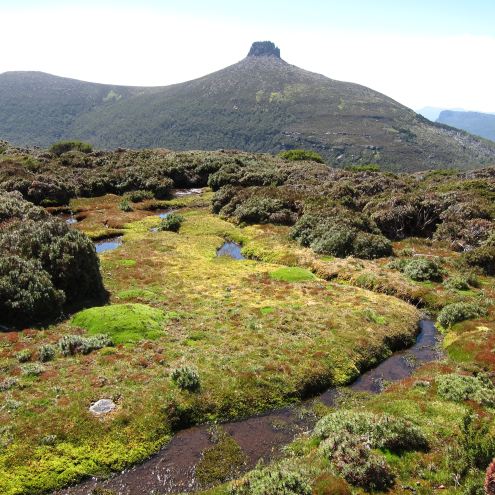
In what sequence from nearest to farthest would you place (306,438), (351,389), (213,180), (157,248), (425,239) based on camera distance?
(306,438)
(351,389)
(157,248)
(425,239)
(213,180)

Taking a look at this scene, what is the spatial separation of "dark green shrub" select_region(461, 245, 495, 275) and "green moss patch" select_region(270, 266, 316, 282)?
47.4 ft

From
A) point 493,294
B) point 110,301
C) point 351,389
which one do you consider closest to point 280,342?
point 351,389

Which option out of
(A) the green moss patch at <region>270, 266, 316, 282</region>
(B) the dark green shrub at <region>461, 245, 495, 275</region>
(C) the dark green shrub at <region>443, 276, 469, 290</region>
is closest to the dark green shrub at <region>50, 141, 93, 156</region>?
(A) the green moss patch at <region>270, 266, 316, 282</region>

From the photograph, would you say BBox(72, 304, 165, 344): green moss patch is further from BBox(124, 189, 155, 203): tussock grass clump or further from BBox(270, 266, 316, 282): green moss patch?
BBox(124, 189, 155, 203): tussock grass clump

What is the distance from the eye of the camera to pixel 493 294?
32.0 meters

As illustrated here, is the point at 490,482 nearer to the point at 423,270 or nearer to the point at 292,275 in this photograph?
the point at 292,275

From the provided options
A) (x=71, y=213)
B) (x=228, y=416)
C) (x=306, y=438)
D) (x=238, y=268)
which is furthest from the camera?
(x=71, y=213)

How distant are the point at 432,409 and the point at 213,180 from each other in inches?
2767

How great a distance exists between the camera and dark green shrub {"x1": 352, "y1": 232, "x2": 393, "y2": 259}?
42125mm

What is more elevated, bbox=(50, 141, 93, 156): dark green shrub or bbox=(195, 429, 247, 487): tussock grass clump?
bbox=(50, 141, 93, 156): dark green shrub

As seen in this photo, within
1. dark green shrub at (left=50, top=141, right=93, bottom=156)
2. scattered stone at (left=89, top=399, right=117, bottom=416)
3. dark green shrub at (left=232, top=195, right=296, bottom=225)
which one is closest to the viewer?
scattered stone at (left=89, top=399, right=117, bottom=416)

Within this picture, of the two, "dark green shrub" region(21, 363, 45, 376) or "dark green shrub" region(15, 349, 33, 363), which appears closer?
"dark green shrub" region(21, 363, 45, 376)

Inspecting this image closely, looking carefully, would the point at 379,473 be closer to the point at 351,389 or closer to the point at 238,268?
the point at 351,389

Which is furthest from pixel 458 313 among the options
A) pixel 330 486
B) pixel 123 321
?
pixel 123 321
